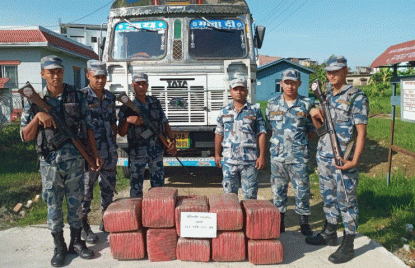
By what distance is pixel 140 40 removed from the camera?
5.99 m

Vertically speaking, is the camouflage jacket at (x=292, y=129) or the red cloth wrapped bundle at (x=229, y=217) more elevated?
the camouflage jacket at (x=292, y=129)

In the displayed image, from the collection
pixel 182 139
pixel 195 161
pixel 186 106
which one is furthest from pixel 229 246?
pixel 186 106

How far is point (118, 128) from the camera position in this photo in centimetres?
396

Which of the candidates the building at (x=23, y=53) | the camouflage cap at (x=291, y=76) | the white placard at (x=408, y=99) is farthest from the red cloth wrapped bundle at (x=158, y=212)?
the building at (x=23, y=53)

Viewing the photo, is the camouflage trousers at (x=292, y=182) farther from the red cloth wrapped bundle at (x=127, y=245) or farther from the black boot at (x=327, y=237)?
the red cloth wrapped bundle at (x=127, y=245)

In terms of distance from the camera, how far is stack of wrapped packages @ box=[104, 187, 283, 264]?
307 centimetres

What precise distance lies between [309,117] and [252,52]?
8.62ft

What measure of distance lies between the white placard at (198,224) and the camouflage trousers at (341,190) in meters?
1.11

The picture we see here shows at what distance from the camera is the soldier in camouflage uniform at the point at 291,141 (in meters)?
3.61

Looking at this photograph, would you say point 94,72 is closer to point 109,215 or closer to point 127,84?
point 109,215

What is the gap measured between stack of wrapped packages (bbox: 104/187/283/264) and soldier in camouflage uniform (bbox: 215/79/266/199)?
0.54 meters

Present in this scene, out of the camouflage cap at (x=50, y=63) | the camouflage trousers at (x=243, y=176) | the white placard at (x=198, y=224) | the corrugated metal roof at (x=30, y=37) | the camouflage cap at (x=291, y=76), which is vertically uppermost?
the corrugated metal roof at (x=30, y=37)

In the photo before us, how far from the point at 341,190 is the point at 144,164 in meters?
2.02

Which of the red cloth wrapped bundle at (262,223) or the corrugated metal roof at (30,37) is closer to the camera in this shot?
the red cloth wrapped bundle at (262,223)
